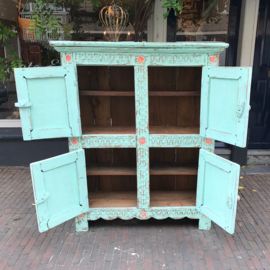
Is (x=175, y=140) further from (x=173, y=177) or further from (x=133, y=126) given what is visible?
(x=173, y=177)

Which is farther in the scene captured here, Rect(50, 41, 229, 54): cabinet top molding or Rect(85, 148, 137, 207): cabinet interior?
Rect(85, 148, 137, 207): cabinet interior

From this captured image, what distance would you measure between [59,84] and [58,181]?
0.94m

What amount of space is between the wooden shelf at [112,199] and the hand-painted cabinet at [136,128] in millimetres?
12

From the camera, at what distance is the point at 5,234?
283cm

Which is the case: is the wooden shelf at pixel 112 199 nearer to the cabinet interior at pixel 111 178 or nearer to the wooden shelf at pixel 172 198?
the cabinet interior at pixel 111 178

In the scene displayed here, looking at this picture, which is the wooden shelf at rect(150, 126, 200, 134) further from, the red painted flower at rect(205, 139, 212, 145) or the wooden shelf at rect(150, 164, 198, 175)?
the wooden shelf at rect(150, 164, 198, 175)

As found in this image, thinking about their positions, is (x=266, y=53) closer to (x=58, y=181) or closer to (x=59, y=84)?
(x=59, y=84)

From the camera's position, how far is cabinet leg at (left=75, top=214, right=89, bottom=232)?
2.79 m

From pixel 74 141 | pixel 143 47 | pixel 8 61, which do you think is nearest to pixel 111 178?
pixel 74 141

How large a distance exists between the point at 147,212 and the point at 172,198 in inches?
14.4

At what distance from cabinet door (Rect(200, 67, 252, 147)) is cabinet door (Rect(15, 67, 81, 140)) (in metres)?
1.24

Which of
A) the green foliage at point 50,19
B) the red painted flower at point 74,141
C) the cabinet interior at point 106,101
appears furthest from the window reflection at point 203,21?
the red painted flower at point 74,141

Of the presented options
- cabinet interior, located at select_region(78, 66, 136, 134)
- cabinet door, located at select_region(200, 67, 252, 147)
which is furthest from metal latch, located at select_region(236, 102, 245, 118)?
cabinet interior, located at select_region(78, 66, 136, 134)

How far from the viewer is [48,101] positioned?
236 cm
